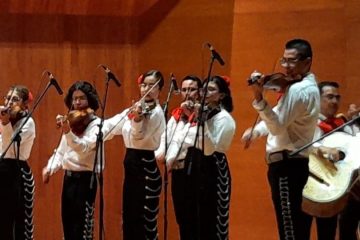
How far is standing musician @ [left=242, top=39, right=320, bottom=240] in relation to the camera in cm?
410

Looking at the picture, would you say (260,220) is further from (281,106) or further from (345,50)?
(281,106)

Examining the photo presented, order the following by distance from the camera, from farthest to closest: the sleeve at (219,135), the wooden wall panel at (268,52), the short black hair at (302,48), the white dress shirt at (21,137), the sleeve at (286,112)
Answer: the wooden wall panel at (268,52) → the white dress shirt at (21,137) → the sleeve at (219,135) → the short black hair at (302,48) → the sleeve at (286,112)

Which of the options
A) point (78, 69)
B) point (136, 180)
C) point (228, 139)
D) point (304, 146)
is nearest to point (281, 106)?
point (304, 146)

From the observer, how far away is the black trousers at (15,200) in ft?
17.3

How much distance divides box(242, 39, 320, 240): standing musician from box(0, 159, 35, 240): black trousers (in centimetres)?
201

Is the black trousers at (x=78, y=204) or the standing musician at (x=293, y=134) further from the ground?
the standing musician at (x=293, y=134)

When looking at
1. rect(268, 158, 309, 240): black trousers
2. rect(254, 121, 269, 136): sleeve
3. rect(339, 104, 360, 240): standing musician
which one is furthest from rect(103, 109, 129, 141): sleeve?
rect(339, 104, 360, 240): standing musician

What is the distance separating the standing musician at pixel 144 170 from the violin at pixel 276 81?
1170 millimetres

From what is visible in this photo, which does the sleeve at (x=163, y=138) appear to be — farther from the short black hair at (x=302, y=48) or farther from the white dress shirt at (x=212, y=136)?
the short black hair at (x=302, y=48)

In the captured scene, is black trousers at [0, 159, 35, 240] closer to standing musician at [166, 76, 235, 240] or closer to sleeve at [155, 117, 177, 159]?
sleeve at [155, 117, 177, 159]

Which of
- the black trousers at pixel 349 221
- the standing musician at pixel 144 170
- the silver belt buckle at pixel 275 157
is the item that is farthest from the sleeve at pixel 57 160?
the black trousers at pixel 349 221

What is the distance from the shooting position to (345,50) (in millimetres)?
5934

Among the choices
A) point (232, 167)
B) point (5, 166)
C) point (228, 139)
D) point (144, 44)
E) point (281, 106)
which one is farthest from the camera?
point (144, 44)

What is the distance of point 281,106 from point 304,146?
10.7 inches
